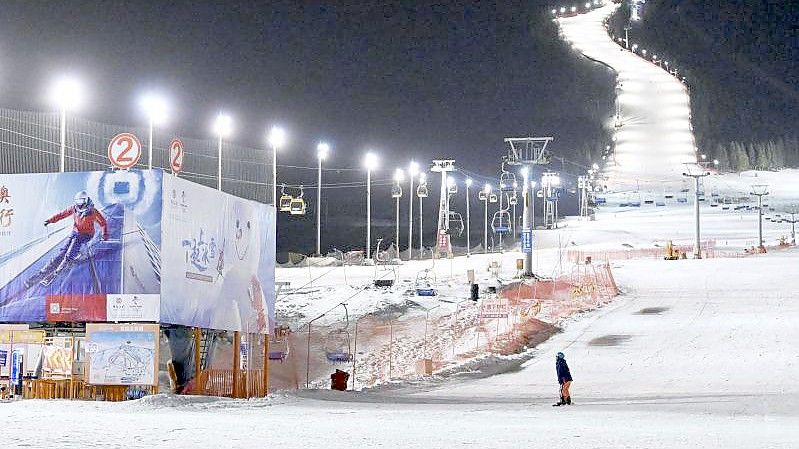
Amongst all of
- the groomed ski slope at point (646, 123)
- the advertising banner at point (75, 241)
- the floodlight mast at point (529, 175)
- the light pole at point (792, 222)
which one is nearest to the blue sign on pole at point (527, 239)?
the floodlight mast at point (529, 175)

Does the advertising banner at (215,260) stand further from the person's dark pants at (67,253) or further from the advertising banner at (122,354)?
the person's dark pants at (67,253)

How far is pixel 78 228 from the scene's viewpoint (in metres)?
20.8

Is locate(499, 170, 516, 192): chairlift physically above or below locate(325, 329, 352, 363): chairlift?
above

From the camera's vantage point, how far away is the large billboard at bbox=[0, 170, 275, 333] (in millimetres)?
20391

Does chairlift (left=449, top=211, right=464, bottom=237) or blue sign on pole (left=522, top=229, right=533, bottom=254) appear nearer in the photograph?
blue sign on pole (left=522, top=229, right=533, bottom=254)

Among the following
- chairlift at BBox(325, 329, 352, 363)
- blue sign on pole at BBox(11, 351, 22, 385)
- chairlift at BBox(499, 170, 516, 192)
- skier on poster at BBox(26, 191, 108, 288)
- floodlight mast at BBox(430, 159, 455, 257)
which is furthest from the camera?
floodlight mast at BBox(430, 159, 455, 257)

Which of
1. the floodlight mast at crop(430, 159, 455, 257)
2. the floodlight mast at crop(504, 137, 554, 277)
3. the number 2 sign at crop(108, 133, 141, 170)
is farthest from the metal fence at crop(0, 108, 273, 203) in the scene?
the floodlight mast at crop(430, 159, 455, 257)

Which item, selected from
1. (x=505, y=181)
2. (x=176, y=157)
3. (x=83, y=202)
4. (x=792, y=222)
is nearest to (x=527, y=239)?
(x=505, y=181)

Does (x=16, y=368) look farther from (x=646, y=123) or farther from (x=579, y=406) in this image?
(x=646, y=123)

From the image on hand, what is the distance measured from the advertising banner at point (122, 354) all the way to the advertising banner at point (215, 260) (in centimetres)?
49

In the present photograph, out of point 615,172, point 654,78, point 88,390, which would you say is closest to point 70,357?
point 88,390

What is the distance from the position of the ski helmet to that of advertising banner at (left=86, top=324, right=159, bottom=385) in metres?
2.06

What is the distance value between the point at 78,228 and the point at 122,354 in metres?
2.40

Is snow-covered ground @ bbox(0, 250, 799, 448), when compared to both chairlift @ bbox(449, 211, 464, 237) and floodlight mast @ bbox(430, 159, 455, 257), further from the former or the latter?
chairlift @ bbox(449, 211, 464, 237)
